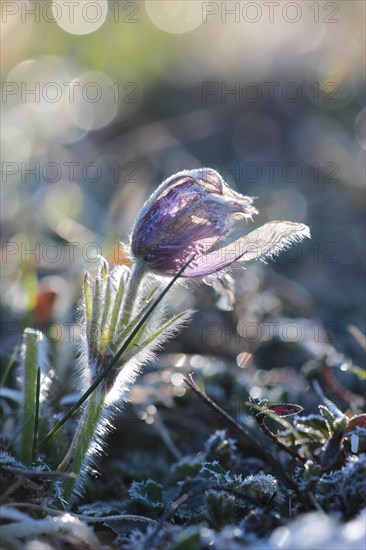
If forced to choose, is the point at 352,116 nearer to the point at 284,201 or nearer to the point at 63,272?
the point at 284,201

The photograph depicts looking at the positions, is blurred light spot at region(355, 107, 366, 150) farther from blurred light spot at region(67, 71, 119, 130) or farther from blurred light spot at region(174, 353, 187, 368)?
blurred light spot at region(174, 353, 187, 368)

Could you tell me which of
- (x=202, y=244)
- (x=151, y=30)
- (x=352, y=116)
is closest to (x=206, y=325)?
(x=202, y=244)

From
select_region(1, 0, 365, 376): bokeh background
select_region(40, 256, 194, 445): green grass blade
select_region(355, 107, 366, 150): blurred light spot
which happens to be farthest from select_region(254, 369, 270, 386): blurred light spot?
select_region(355, 107, 366, 150): blurred light spot

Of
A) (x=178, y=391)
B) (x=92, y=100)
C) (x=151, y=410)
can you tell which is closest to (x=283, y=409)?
(x=151, y=410)

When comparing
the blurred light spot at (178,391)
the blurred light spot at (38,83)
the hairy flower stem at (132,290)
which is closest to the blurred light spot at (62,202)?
the blurred light spot at (38,83)

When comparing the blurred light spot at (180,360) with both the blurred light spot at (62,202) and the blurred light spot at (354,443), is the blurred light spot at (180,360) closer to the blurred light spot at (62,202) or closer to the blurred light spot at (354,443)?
the blurred light spot at (354,443)

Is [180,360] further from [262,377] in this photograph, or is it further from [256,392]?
[256,392]
